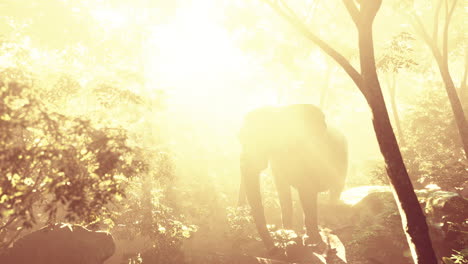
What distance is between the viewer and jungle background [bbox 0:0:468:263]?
462cm

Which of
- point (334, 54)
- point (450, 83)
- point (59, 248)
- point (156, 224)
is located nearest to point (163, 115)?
point (156, 224)

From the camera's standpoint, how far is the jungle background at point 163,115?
462cm

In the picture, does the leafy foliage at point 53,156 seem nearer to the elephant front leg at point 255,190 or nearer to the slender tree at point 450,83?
the elephant front leg at point 255,190

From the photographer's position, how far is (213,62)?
2427 centimetres

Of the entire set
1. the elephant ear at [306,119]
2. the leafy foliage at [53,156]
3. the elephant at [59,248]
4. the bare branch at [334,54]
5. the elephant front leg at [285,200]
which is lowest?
the elephant at [59,248]

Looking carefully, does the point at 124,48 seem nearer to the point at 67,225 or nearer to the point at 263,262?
the point at 67,225

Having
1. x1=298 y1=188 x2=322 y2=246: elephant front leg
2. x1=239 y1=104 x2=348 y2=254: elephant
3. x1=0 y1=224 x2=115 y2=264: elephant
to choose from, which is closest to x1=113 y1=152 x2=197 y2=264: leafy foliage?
x1=0 y1=224 x2=115 y2=264: elephant

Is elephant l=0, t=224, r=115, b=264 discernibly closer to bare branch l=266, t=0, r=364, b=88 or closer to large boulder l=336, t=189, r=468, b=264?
large boulder l=336, t=189, r=468, b=264

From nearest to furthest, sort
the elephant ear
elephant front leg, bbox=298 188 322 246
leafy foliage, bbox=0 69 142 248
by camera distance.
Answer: leafy foliage, bbox=0 69 142 248, elephant front leg, bbox=298 188 322 246, the elephant ear

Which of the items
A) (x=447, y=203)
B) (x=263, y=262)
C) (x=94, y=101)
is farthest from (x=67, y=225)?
→ (x=447, y=203)

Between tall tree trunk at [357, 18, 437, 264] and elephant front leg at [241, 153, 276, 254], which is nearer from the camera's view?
tall tree trunk at [357, 18, 437, 264]

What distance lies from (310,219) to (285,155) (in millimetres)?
2386

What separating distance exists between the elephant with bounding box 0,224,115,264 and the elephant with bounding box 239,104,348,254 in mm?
4730

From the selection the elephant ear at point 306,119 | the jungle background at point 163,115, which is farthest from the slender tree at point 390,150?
the elephant ear at point 306,119
